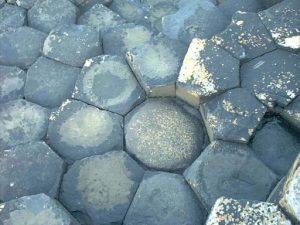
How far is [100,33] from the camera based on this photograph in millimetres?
1843

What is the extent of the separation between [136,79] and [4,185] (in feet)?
1.99

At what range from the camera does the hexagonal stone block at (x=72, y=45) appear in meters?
1.74

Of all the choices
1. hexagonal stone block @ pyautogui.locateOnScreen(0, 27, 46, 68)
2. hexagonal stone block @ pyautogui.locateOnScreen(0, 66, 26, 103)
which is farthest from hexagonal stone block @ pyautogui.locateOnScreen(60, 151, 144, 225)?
hexagonal stone block @ pyautogui.locateOnScreen(0, 27, 46, 68)

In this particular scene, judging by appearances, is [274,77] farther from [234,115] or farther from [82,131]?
[82,131]

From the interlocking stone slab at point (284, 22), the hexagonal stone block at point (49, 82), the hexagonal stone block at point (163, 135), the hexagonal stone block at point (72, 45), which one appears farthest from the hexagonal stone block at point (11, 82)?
the interlocking stone slab at point (284, 22)

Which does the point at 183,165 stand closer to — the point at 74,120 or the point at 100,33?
the point at 74,120

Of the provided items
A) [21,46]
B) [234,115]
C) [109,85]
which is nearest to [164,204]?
[234,115]

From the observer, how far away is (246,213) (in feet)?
3.97

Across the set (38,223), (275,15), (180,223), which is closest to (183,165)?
(180,223)

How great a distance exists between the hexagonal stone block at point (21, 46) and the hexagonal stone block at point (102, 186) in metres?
0.55

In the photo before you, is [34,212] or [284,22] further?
[284,22]

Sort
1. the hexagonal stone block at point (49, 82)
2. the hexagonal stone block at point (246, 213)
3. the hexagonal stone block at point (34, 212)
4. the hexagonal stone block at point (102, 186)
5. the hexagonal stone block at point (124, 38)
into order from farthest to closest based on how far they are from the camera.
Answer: the hexagonal stone block at point (124, 38) < the hexagonal stone block at point (49, 82) < the hexagonal stone block at point (102, 186) < the hexagonal stone block at point (34, 212) < the hexagonal stone block at point (246, 213)

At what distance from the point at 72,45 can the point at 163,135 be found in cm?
54

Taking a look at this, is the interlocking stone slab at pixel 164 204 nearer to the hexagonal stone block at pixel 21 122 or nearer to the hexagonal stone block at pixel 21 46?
the hexagonal stone block at pixel 21 122
